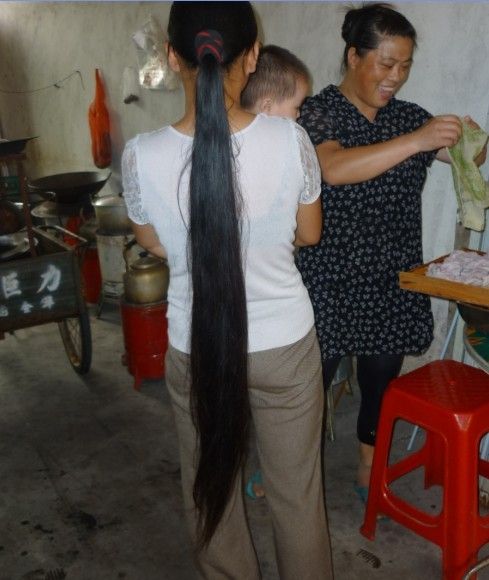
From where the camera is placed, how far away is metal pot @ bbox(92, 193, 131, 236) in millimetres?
4426

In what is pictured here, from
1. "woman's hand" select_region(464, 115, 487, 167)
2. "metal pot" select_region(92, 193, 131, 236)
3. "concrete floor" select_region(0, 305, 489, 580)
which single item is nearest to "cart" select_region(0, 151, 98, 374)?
"concrete floor" select_region(0, 305, 489, 580)

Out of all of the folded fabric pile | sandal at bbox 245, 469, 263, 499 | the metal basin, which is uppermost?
the folded fabric pile

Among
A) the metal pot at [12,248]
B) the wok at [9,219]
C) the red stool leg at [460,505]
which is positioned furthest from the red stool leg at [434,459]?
the wok at [9,219]

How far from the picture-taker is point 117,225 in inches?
176

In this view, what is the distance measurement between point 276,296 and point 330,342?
77 centimetres

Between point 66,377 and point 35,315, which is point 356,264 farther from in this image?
point 66,377

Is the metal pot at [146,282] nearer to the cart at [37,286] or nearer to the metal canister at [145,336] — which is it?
the metal canister at [145,336]

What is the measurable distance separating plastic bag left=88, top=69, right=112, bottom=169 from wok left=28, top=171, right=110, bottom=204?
40 centimetres

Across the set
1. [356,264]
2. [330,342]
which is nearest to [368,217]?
[356,264]

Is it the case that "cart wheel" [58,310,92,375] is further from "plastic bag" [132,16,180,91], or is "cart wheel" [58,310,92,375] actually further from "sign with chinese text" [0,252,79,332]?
"plastic bag" [132,16,180,91]

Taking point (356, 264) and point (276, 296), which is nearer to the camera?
point (276, 296)

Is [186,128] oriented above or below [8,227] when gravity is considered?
above

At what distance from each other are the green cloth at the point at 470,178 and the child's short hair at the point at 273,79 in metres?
0.61

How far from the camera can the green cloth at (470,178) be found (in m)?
2.20
